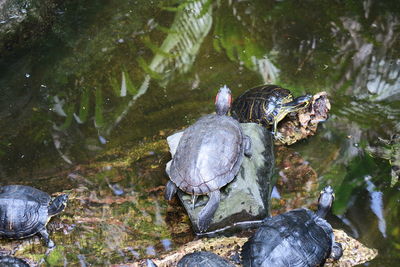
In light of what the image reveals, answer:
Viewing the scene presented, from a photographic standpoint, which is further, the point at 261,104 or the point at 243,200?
the point at 261,104

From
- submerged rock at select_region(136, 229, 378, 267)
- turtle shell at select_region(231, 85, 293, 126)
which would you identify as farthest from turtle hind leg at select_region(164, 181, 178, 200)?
turtle shell at select_region(231, 85, 293, 126)

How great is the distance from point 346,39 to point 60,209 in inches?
168

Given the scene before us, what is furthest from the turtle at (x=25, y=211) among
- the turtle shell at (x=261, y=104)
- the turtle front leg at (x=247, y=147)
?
the turtle shell at (x=261, y=104)

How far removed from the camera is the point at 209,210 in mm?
4000

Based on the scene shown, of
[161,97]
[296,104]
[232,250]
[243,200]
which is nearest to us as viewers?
[232,250]

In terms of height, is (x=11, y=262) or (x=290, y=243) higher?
(x=11, y=262)

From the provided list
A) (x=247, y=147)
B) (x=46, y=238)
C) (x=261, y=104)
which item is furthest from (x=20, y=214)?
(x=261, y=104)

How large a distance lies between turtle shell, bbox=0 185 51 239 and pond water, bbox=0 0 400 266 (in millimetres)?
204

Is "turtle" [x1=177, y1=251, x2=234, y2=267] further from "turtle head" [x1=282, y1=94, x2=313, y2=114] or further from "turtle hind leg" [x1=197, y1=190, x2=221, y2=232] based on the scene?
"turtle head" [x1=282, y1=94, x2=313, y2=114]

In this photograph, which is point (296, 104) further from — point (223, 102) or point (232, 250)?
point (232, 250)

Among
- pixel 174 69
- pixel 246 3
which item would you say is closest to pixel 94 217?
pixel 174 69

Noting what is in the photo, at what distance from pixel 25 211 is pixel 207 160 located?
1713 mm

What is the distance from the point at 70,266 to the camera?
394cm

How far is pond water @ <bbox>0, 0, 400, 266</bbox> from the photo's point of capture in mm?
4254
